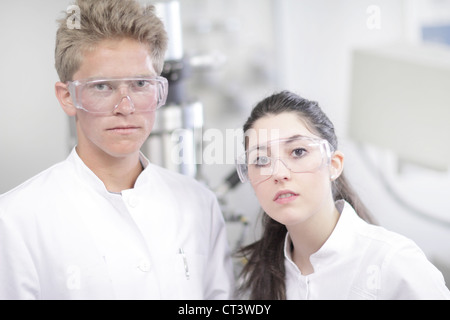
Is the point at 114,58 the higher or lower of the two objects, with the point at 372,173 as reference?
higher

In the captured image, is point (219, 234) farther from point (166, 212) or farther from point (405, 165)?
point (405, 165)

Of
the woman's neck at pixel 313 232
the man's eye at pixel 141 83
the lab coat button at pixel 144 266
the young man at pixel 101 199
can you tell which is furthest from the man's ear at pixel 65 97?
the woman's neck at pixel 313 232

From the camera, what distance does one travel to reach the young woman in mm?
822

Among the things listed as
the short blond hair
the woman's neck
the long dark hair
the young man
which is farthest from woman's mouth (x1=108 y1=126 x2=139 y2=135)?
the woman's neck

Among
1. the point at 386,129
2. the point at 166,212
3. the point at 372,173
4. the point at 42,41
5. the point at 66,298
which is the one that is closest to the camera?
the point at 66,298

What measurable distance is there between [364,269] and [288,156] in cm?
21

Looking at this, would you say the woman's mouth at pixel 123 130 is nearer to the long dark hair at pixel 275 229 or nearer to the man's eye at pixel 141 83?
the man's eye at pixel 141 83

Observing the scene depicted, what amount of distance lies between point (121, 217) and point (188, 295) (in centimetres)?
16

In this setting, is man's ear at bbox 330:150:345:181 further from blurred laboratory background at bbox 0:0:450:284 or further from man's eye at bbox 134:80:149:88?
man's eye at bbox 134:80:149:88

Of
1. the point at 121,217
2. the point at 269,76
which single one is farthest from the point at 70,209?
the point at 269,76

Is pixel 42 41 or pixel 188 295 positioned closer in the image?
pixel 188 295

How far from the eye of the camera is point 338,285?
0.88 meters

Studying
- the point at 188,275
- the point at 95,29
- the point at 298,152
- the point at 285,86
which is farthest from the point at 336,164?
the point at 285,86

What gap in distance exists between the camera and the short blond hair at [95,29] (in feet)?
2.70
